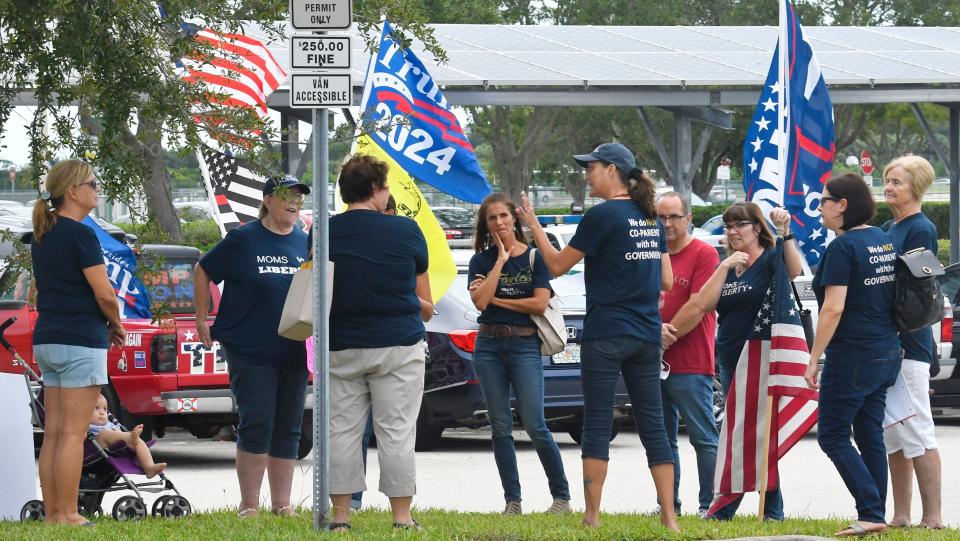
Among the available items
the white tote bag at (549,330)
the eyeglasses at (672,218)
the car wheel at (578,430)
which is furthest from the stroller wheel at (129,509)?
the car wheel at (578,430)

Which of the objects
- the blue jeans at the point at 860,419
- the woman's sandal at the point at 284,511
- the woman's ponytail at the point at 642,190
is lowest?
the woman's sandal at the point at 284,511

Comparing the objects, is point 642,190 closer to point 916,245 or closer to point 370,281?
point 370,281

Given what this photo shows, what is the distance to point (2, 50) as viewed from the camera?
24.9ft

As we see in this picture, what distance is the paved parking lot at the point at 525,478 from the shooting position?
966cm

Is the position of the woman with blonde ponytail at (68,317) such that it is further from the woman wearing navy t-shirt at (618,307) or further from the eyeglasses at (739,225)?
the eyeglasses at (739,225)

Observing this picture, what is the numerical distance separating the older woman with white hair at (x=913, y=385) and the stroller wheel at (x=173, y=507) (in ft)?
12.4

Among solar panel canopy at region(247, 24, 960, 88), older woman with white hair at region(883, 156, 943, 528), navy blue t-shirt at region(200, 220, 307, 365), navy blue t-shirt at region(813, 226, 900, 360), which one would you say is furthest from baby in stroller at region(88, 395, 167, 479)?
solar panel canopy at region(247, 24, 960, 88)

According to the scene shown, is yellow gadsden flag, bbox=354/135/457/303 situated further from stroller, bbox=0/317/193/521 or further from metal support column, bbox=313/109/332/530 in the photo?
metal support column, bbox=313/109/332/530

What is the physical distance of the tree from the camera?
23.4ft

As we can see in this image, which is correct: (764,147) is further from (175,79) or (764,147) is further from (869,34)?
(869,34)

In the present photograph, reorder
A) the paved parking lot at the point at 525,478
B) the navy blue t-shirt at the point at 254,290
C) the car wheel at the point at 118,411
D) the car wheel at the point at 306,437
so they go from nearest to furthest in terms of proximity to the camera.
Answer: the navy blue t-shirt at the point at 254,290 < the paved parking lot at the point at 525,478 < the car wheel at the point at 118,411 < the car wheel at the point at 306,437

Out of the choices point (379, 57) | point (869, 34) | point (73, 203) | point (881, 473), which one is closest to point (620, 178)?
point (881, 473)

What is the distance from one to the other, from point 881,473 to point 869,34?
20471 mm

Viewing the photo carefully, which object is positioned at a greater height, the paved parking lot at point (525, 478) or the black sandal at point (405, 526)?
the black sandal at point (405, 526)
